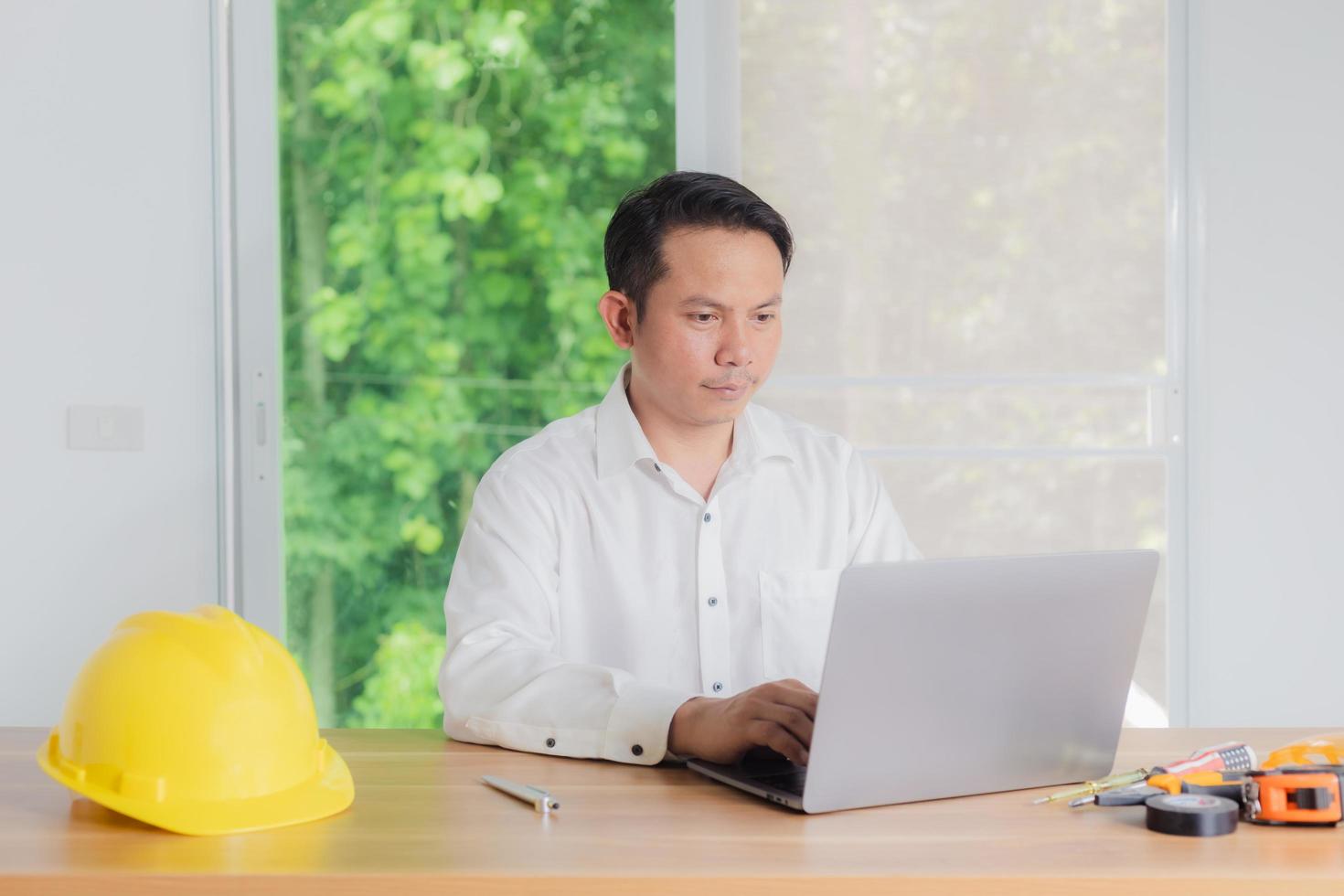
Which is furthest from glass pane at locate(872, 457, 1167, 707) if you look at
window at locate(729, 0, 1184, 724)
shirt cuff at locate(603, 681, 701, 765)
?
shirt cuff at locate(603, 681, 701, 765)

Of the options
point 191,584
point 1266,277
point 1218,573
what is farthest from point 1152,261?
point 191,584

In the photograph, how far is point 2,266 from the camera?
2750 mm

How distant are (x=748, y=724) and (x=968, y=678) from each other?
0.21 m

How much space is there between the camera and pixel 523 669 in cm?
140

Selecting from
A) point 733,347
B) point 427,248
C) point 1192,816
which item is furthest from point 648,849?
point 427,248

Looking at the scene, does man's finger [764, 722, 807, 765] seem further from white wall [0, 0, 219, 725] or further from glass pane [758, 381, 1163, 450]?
white wall [0, 0, 219, 725]

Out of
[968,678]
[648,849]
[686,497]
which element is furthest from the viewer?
[686,497]

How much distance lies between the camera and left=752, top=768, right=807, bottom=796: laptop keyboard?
1.08 metres

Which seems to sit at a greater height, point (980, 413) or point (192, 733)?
point (980, 413)

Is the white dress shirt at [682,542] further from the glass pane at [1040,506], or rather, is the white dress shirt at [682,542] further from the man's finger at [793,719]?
the glass pane at [1040,506]

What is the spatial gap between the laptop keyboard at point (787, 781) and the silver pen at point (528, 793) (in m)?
0.17

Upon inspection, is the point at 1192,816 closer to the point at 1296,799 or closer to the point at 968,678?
the point at 1296,799

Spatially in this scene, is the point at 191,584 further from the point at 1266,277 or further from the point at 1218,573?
the point at 1266,277

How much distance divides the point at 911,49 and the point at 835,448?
1281 millimetres
